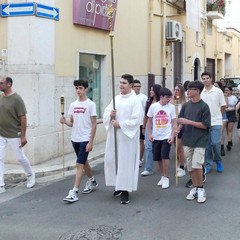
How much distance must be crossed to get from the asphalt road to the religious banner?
15.0ft

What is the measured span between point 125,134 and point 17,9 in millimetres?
4226

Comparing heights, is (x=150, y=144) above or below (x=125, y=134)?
below

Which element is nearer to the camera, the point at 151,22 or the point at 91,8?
the point at 91,8

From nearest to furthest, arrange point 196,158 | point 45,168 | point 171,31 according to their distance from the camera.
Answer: point 196,158 < point 45,168 < point 171,31

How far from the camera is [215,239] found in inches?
192

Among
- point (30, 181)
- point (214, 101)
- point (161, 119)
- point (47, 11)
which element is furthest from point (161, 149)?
point (47, 11)

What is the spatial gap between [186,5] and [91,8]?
792cm

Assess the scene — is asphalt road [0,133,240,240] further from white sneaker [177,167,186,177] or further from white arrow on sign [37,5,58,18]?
white arrow on sign [37,5,58,18]

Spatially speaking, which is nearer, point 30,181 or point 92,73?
point 30,181

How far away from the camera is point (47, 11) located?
9.41 m

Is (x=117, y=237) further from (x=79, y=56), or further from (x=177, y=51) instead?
(x=177, y=51)

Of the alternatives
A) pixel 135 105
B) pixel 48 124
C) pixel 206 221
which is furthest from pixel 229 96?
pixel 206 221

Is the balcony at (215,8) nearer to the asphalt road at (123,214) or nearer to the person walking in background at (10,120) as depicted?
the asphalt road at (123,214)

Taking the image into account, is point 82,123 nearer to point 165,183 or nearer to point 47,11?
point 165,183
